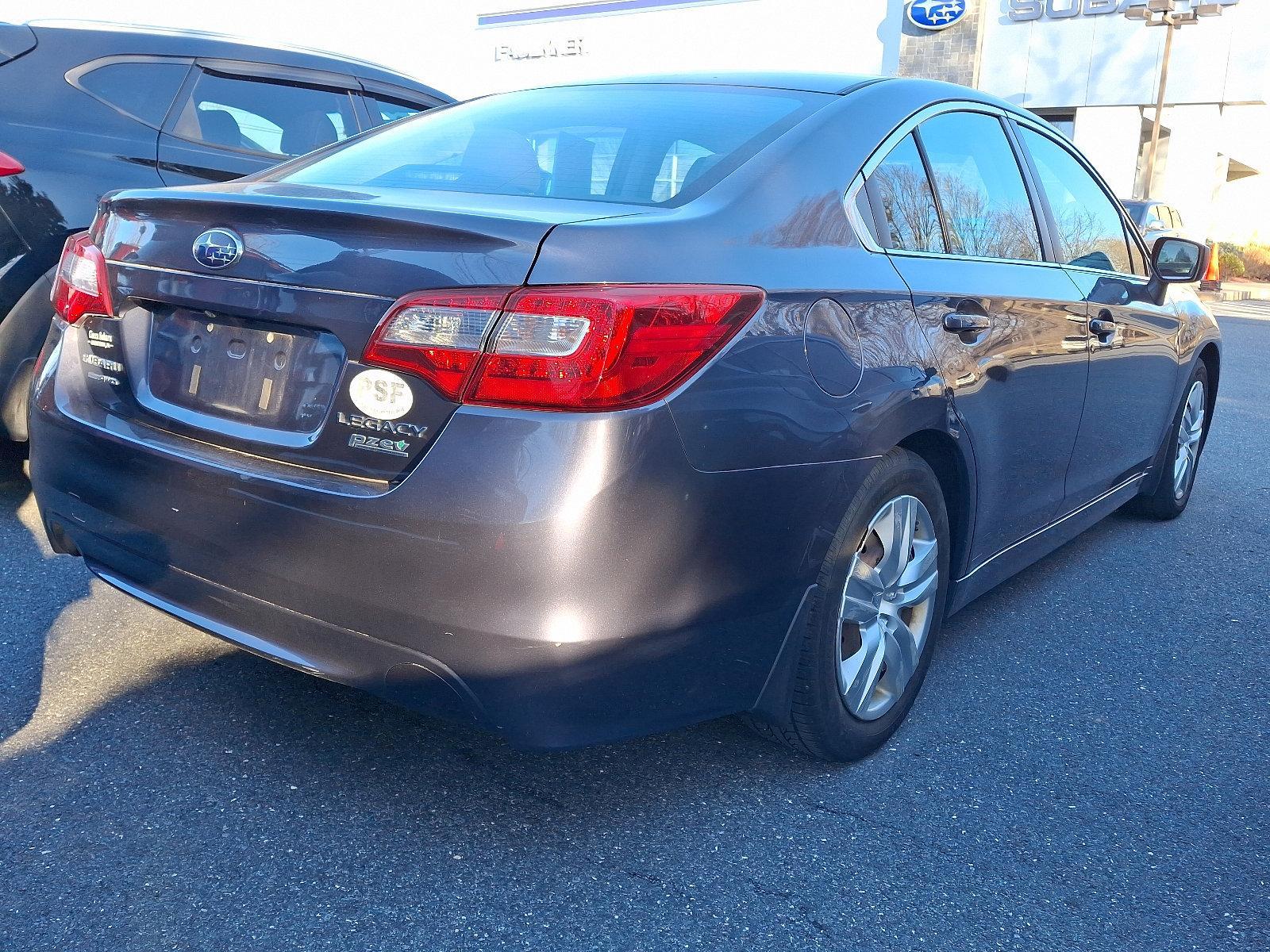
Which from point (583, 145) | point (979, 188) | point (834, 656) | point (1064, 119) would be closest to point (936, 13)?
point (1064, 119)

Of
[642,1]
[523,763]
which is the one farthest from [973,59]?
[523,763]

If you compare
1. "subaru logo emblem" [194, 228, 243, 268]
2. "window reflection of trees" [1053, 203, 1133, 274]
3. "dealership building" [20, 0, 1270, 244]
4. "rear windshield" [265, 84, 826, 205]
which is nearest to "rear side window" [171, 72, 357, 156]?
"rear windshield" [265, 84, 826, 205]

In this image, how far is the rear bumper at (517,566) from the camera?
191 cm

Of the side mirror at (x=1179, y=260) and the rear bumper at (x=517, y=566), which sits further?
the side mirror at (x=1179, y=260)

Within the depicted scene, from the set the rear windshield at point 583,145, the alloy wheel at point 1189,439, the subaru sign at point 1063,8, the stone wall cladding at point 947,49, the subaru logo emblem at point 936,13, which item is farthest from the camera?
the stone wall cladding at point 947,49

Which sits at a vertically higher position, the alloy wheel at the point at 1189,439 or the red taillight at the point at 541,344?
the red taillight at the point at 541,344

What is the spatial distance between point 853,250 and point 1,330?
2860mm

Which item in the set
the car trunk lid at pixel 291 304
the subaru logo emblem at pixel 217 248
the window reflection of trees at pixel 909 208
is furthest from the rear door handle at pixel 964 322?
the subaru logo emblem at pixel 217 248

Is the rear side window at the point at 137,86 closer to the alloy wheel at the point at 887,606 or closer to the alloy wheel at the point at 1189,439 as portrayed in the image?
the alloy wheel at the point at 887,606

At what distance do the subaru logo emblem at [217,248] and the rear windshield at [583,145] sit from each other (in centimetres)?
39

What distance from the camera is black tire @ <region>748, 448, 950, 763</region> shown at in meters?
2.41

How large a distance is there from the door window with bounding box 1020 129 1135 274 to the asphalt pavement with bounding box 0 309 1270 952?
129cm

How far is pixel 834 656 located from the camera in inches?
98.5

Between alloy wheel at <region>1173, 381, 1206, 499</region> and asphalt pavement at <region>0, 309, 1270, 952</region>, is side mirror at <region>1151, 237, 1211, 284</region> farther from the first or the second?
asphalt pavement at <region>0, 309, 1270, 952</region>
